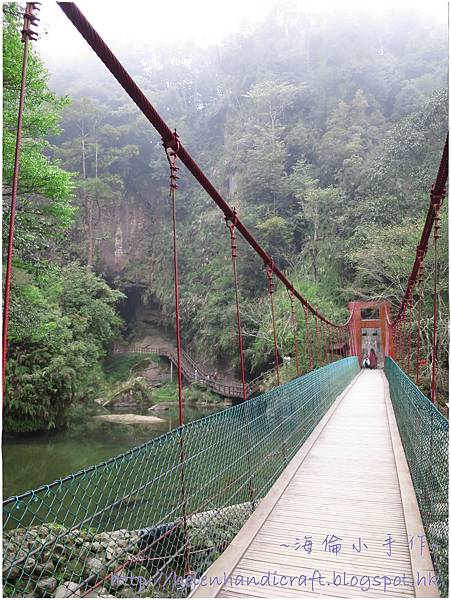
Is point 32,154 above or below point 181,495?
above

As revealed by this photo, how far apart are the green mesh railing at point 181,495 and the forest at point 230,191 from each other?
3.08 metres

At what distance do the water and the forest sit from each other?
14.5 inches

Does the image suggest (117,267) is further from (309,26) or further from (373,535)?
(373,535)

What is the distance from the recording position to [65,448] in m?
6.92

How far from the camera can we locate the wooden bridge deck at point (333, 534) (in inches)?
51.9

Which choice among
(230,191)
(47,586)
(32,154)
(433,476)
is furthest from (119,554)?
(230,191)

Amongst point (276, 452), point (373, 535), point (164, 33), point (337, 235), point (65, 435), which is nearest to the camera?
point (373, 535)

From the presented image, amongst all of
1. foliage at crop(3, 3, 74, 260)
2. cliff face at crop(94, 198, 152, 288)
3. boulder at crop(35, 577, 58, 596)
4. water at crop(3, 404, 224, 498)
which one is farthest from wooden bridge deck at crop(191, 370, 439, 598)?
cliff face at crop(94, 198, 152, 288)

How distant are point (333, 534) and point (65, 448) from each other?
6118 millimetres

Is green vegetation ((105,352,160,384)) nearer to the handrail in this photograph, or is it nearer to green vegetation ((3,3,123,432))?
the handrail

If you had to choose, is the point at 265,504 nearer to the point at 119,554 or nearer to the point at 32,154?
the point at 119,554

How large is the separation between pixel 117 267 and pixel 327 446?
14304mm

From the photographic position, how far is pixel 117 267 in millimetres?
16375

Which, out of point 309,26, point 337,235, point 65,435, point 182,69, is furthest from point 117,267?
point 309,26
